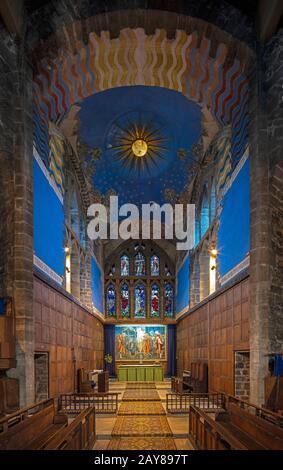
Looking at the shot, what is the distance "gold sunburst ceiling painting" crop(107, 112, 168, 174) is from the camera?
20312 mm

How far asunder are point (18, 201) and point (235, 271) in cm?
658

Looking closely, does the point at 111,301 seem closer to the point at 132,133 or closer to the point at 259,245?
the point at 132,133

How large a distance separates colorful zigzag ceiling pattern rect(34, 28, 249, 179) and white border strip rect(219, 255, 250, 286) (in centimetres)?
300

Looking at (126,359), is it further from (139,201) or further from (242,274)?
(242,274)

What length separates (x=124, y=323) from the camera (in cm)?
3106

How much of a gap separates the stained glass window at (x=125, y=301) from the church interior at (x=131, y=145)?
33.5 feet

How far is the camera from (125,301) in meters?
31.7

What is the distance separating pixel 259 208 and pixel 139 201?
47.3 feet

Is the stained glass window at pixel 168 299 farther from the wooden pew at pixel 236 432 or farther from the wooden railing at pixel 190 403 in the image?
the wooden pew at pixel 236 432

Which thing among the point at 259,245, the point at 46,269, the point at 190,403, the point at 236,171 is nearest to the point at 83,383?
the point at 190,403

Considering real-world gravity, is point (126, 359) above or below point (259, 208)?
below

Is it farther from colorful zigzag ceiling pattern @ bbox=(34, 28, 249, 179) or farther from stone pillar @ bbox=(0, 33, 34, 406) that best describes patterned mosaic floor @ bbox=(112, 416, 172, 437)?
colorful zigzag ceiling pattern @ bbox=(34, 28, 249, 179)

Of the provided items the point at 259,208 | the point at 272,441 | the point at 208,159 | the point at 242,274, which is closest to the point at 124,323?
the point at 208,159

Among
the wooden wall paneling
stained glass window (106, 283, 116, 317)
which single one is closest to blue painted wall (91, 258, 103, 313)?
stained glass window (106, 283, 116, 317)
